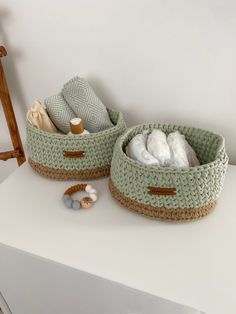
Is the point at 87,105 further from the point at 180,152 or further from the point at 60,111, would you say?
the point at 180,152

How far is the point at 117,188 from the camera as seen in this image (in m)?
0.72

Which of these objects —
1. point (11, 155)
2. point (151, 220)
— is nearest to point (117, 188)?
point (151, 220)

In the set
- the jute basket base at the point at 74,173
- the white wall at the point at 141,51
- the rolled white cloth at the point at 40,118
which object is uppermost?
the white wall at the point at 141,51

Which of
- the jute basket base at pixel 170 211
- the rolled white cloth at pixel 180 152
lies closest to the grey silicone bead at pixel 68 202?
the jute basket base at pixel 170 211

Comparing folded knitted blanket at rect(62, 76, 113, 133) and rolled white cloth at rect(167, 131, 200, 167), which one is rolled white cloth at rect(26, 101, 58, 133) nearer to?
folded knitted blanket at rect(62, 76, 113, 133)

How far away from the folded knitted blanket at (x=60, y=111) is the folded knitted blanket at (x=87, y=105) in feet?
0.05

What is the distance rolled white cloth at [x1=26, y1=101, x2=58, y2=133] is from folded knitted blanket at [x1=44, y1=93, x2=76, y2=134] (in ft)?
0.05

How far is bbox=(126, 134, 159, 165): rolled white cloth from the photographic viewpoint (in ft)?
2.21

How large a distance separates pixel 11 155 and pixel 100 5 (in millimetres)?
567

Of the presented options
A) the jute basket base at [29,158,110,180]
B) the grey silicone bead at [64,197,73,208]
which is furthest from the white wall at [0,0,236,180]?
the grey silicone bead at [64,197,73,208]

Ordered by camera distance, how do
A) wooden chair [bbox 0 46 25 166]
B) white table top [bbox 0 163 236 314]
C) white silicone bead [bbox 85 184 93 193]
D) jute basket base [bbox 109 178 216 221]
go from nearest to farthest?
white table top [bbox 0 163 236 314] → jute basket base [bbox 109 178 216 221] → white silicone bead [bbox 85 184 93 193] → wooden chair [bbox 0 46 25 166]

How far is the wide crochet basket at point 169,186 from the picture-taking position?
25.0 inches

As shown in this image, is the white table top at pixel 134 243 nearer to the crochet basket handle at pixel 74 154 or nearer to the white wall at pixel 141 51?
the crochet basket handle at pixel 74 154

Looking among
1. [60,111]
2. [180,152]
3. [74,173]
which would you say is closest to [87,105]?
[60,111]
